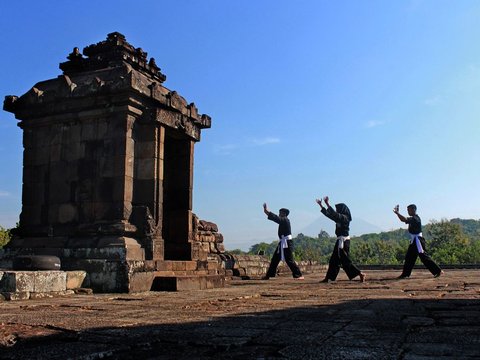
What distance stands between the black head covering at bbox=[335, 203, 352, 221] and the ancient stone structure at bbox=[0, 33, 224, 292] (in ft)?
11.5

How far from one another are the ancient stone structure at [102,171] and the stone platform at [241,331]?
2.88 meters

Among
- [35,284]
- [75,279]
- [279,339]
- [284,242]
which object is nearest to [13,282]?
[35,284]

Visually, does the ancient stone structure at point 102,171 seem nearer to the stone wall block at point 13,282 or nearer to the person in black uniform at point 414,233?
the stone wall block at point 13,282

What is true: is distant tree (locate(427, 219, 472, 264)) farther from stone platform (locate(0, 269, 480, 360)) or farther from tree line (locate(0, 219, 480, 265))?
stone platform (locate(0, 269, 480, 360))

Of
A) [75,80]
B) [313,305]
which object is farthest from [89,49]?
[313,305]

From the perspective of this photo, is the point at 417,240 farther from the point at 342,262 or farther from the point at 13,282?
the point at 13,282

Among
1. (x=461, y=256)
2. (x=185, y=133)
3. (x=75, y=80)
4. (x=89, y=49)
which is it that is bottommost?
(x=461, y=256)

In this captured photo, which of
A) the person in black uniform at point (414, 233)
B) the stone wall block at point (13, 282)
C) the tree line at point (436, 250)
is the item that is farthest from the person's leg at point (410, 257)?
the tree line at point (436, 250)

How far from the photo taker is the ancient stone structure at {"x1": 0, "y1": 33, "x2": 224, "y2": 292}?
8.60m

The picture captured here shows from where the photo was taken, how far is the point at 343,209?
11.8 m

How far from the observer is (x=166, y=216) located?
1104 cm

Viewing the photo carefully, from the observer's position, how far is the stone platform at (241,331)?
285 centimetres

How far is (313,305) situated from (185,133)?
590 centimetres

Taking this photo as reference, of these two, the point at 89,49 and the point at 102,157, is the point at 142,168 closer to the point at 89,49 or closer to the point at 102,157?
the point at 102,157
